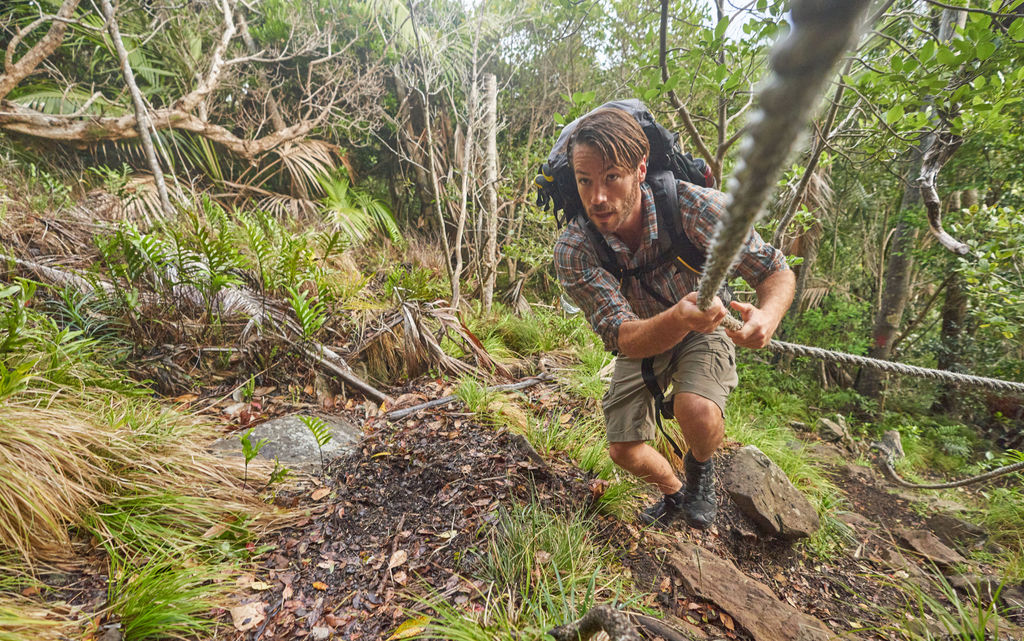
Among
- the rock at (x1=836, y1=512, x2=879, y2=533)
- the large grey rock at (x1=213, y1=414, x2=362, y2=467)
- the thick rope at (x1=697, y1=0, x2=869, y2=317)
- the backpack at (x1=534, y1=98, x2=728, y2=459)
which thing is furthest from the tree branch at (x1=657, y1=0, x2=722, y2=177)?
the large grey rock at (x1=213, y1=414, x2=362, y2=467)

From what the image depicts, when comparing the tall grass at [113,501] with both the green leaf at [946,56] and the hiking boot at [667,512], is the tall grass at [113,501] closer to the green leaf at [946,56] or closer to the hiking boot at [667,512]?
the hiking boot at [667,512]

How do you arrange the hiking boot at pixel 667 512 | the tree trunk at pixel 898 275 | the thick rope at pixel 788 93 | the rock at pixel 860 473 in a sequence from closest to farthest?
1. the thick rope at pixel 788 93
2. the hiking boot at pixel 667 512
3. the rock at pixel 860 473
4. the tree trunk at pixel 898 275

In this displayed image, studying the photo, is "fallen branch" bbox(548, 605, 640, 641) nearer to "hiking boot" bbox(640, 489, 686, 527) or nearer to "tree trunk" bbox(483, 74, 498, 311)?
"hiking boot" bbox(640, 489, 686, 527)

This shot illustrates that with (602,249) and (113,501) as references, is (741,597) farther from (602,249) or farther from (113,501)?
(113,501)

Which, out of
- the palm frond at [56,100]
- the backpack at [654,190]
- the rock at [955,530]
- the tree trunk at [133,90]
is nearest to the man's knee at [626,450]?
the backpack at [654,190]

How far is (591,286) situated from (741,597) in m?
1.57

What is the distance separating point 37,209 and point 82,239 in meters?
0.60

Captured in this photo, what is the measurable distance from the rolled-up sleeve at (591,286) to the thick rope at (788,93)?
1435 millimetres

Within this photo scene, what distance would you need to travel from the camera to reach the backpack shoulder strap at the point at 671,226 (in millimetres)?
1833

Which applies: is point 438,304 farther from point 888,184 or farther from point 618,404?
point 888,184

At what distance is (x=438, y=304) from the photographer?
4.41 meters

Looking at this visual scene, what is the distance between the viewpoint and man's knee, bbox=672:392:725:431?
1.90 metres

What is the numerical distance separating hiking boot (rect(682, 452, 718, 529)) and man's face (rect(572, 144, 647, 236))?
1.34 m

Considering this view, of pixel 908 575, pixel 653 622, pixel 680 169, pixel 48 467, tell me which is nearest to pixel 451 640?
pixel 653 622
